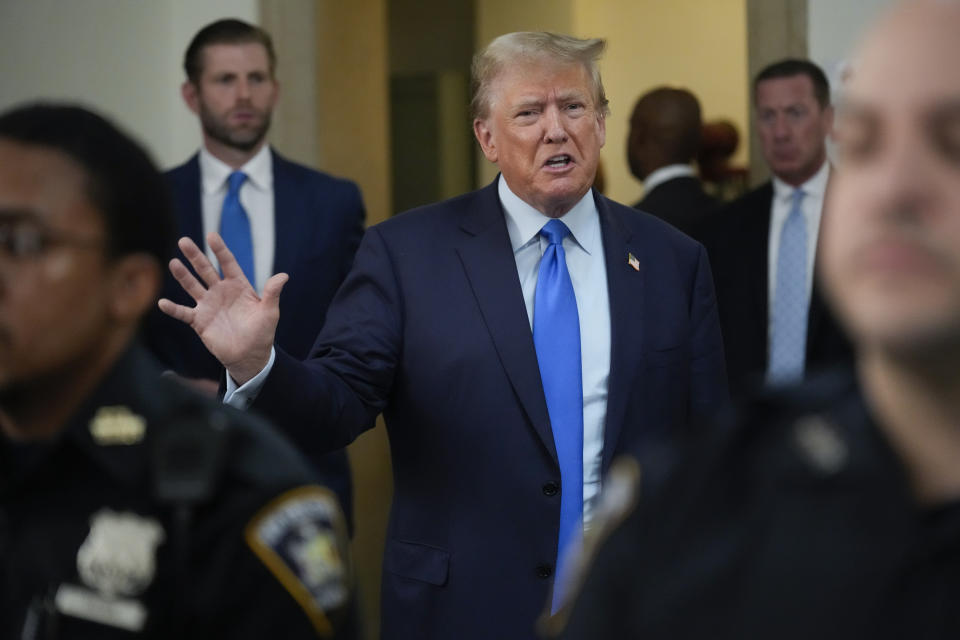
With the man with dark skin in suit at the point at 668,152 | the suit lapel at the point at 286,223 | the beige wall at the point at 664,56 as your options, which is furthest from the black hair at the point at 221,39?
the beige wall at the point at 664,56

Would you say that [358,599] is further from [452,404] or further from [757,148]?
[757,148]

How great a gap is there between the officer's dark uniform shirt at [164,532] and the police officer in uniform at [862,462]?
352 mm

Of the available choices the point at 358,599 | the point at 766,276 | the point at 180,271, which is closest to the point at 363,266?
the point at 180,271

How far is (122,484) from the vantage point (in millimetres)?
1633

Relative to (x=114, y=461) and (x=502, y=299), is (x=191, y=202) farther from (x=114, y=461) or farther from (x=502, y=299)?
(x=114, y=461)

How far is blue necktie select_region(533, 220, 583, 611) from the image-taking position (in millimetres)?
3102

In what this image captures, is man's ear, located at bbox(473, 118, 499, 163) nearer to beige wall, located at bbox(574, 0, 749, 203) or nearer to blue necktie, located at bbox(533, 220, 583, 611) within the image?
blue necktie, located at bbox(533, 220, 583, 611)

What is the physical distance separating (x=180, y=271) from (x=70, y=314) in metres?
1.16

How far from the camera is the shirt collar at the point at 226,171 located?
480cm

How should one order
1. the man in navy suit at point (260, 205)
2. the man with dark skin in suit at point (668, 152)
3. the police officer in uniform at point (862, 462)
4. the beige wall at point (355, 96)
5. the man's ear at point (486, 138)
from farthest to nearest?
the beige wall at point (355, 96), the man with dark skin in suit at point (668, 152), the man in navy suit at point (260, 205), the man's ear at point (486, 138), the police officer in uniform at point (862, 462)

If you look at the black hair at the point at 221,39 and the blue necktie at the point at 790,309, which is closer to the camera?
the blue necktie at the point at 790,309

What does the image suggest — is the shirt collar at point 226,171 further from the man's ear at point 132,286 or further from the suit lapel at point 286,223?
the man's ear at point 132,286

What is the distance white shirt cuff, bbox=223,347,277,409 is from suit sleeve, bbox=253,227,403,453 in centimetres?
1

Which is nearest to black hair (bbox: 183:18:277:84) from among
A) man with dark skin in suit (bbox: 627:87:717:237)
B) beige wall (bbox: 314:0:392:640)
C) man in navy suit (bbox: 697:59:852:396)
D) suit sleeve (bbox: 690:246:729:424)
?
beige wall (bbox: 314:0:392:640)
